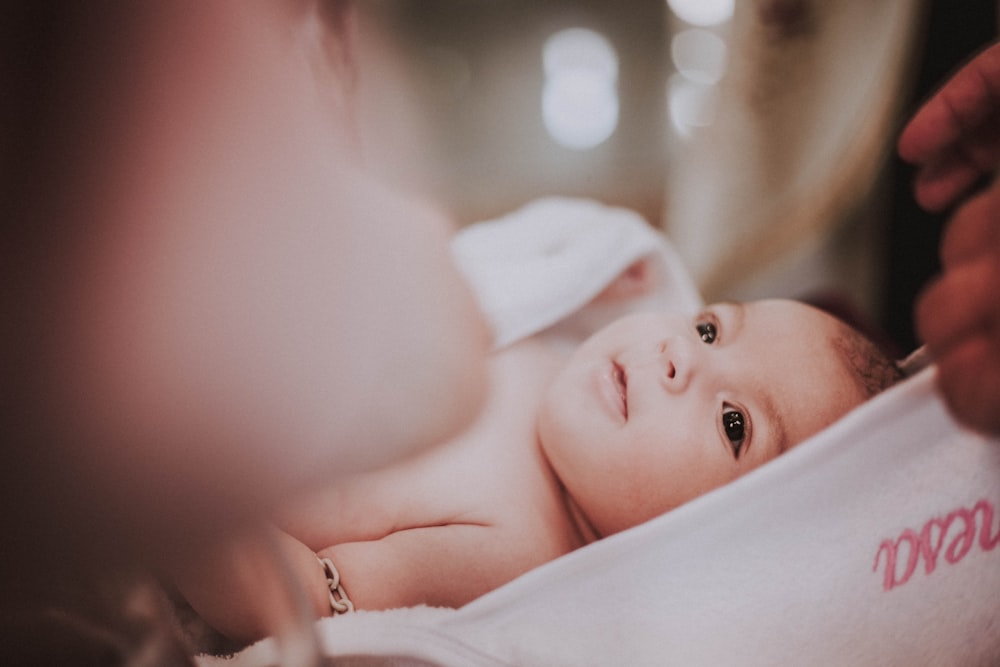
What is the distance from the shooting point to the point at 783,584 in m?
0.40

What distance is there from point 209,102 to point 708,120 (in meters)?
0.77

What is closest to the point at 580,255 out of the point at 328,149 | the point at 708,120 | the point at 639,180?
the point at 639,180

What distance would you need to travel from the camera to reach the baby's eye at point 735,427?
46 centimetres

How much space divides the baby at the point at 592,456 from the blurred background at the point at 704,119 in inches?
8.4

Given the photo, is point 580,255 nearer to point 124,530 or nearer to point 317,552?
point 317,552

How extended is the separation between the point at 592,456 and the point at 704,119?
61 centimetres

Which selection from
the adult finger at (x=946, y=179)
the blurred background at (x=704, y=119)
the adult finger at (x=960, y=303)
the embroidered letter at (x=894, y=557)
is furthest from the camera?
the blurred background at (x=704, y=119)

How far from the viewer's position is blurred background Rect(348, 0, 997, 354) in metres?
0.65

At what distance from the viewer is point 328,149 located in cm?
29

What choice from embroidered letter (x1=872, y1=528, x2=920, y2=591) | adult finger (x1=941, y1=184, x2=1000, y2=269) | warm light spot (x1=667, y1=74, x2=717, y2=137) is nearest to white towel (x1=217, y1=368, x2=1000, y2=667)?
embroidered letter (x1=872, y1=528, x2=920, y2=591)

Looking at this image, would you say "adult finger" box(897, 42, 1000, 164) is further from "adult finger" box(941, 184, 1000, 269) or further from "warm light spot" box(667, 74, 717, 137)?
"warm light spot" box(667, 74, 717, 137)

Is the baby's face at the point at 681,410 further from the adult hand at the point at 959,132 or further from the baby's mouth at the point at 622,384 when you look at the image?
the adult hand at the point at 959,132

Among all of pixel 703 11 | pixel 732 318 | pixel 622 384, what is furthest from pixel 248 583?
pixel 703 11

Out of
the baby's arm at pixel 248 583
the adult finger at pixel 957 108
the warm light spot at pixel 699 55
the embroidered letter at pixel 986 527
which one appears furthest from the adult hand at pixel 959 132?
the baby's arm at pixel 248 583
